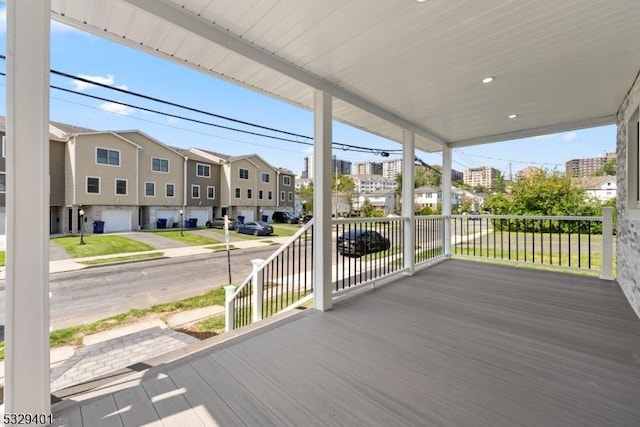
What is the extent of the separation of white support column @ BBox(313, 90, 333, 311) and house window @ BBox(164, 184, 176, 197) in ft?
22.3

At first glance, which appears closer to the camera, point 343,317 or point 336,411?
point 336,411

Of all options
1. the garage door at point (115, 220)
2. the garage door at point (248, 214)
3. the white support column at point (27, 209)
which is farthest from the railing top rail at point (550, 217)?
the garage door at point (115, 220)

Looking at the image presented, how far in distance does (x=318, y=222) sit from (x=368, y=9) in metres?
1.74

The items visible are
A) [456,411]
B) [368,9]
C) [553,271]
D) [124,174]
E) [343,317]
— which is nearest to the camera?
[456,411]

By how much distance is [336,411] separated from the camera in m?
1.35

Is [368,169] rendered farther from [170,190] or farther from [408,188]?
[408,188]

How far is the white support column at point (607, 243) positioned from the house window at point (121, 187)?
30.5ft

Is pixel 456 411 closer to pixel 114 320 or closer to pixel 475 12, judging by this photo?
pixel 475 12

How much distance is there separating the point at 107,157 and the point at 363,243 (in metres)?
6.63

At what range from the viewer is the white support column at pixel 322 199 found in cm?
270

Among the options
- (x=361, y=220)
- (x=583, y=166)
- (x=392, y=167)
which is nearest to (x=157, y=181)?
(x=361, y=220)

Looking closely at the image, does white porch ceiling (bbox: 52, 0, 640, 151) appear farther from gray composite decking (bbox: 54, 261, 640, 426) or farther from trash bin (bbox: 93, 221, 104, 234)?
trash bin (bbox: 93, 221, 104, 234)

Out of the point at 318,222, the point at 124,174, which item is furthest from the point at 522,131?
the point at 124,174

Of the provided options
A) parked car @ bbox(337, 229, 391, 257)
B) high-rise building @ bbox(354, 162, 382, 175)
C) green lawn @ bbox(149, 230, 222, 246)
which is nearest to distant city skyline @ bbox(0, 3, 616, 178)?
parked car @ bbox(337, 229, 391, 257)
